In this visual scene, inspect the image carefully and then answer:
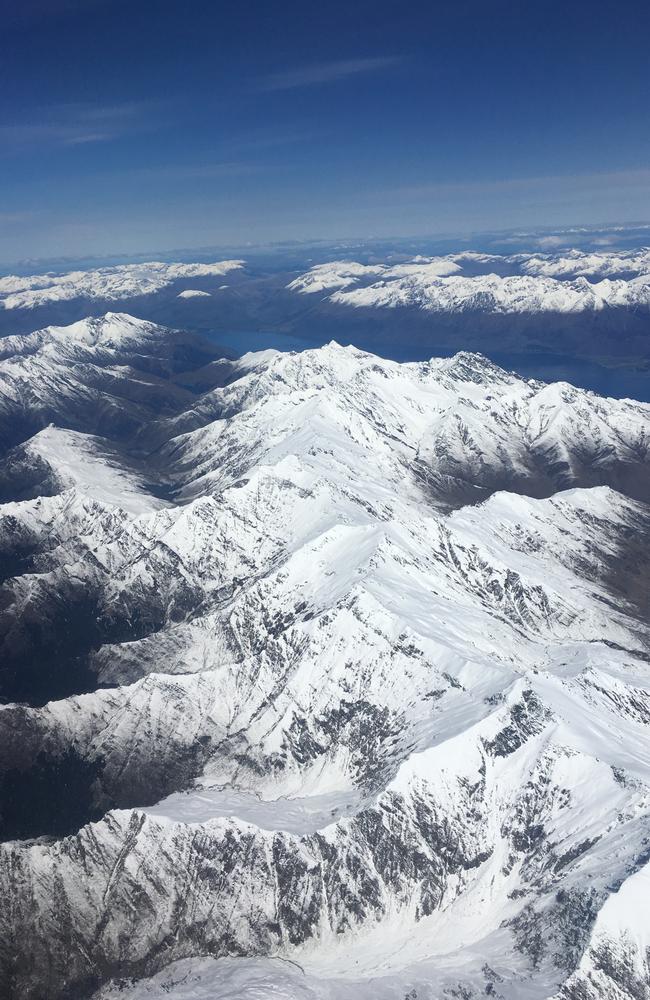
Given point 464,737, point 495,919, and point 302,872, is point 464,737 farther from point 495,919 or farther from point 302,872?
point 302,872

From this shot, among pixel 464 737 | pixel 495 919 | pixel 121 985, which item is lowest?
pixel 121 985

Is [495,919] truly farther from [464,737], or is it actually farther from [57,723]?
[57,723]

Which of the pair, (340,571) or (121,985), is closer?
(121,985)

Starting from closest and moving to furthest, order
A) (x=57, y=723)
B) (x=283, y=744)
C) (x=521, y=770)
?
(x=521, y=770), (x=283, y=744), (x=57, y=723)

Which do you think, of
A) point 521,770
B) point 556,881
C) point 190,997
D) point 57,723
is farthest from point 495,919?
point 57,723

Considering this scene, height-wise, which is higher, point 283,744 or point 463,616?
point 463,616

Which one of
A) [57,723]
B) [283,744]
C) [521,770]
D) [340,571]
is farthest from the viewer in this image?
[340,571]

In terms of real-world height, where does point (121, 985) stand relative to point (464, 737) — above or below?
below

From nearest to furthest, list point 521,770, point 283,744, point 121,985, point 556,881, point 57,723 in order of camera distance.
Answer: point 556,881 → point 121,985 → point 521,770 → point 283,744 → point 57,723

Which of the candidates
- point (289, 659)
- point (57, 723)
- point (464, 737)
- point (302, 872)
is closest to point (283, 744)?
point (289, 659)
